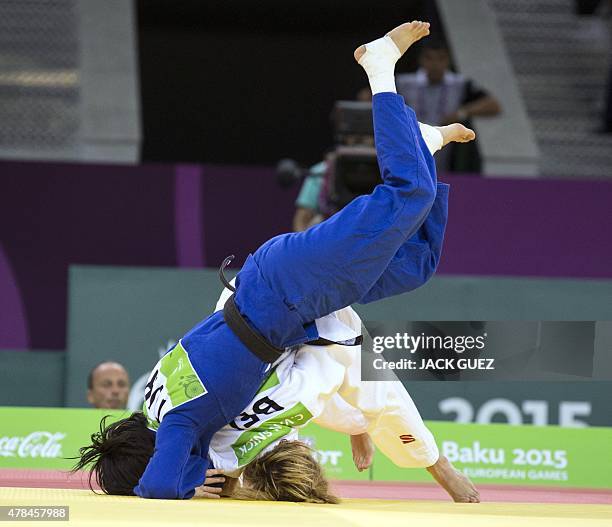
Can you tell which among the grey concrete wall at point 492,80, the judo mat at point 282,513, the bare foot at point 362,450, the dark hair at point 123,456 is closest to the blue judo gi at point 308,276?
the dark hair at point 123,456

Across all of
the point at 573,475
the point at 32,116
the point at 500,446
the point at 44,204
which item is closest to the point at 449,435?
the point at 500,446

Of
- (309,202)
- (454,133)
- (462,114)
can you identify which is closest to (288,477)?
(454,133)

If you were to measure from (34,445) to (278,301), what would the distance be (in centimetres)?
244

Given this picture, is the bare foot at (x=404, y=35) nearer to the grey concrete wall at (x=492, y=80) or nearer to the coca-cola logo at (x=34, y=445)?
the coca-cola logo at (x=34, y=445)

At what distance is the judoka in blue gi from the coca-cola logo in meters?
2.00

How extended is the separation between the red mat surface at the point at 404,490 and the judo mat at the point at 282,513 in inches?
46.7

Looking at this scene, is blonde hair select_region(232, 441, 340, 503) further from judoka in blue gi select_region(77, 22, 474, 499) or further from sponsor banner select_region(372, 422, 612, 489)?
sponsor banner select_region(372, 422, 612, 489)

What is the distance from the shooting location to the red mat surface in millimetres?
4758

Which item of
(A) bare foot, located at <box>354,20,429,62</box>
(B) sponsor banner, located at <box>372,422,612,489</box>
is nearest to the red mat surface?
(B) sponsor banner, located at <box>372,422,612,489</box>

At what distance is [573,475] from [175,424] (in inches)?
112

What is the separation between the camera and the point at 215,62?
1321 centimetres

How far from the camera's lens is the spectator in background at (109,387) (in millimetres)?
6046

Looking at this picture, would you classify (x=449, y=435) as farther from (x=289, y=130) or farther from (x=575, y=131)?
(x=289, y=130)

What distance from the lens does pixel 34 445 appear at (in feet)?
18.2
